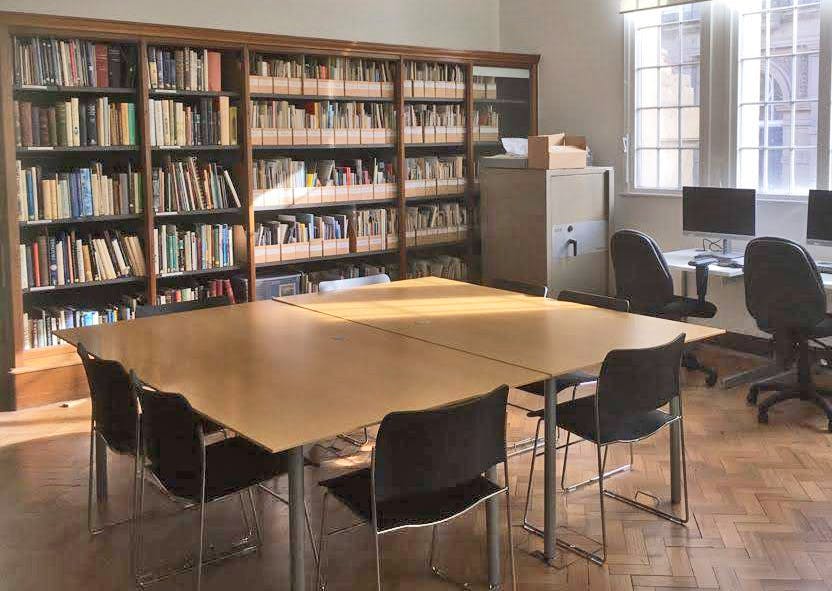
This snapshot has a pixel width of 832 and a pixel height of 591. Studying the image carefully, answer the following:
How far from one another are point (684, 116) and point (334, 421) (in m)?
4.94

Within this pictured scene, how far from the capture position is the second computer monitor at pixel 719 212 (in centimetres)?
621

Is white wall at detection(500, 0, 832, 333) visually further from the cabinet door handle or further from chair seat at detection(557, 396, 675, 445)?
chair seat at detection(557, 396, 675, 445)

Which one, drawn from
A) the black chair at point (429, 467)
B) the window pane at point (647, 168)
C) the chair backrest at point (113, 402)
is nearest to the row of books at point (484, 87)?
the window pane at point (647, 168)

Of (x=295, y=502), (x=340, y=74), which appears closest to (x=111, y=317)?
(x=340, y=74)

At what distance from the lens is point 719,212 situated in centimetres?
641

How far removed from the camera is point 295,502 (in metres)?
2.80

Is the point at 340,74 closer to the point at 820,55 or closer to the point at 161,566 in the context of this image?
the point at 820,55

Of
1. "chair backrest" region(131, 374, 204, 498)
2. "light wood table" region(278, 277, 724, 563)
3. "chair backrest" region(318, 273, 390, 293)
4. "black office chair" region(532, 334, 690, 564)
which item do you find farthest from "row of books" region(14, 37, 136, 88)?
"black office chair" region(532, 334, 690, 564)

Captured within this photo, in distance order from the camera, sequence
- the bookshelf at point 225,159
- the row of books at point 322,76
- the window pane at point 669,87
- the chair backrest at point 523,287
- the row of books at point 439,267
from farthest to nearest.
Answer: the row of books at point 439,267, the window pane at point 669,87, the row of books at point 322,76, the bookshelf at point 225,159, the chair backrest at point 523,287

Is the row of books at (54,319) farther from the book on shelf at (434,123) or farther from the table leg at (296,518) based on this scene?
the table leg at (296,518)

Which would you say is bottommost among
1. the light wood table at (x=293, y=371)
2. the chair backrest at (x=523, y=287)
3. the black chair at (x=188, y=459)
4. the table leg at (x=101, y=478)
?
the table leg at (x=101, y=478)

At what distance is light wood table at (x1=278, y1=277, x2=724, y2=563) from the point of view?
3.48m

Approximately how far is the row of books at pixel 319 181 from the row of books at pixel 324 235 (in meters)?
0.15

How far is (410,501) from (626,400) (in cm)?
96
